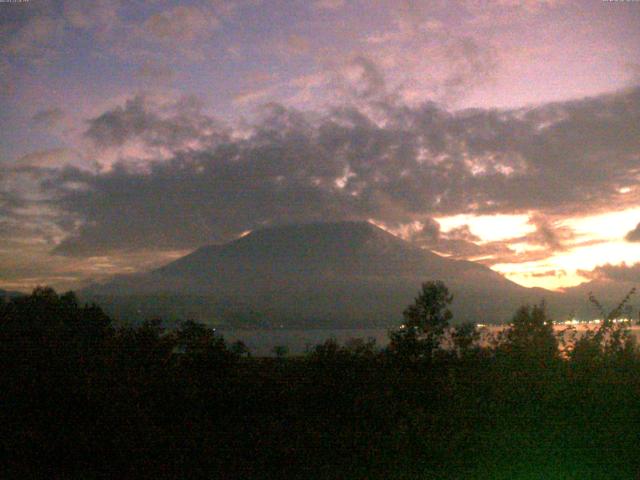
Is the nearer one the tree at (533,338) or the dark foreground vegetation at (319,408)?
the dark foreground vegetation at (319,408)

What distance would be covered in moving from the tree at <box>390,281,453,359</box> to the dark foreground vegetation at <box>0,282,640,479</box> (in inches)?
10.6

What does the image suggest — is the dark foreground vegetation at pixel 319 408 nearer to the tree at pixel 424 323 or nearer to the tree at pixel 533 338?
the tree at pixel 533 338

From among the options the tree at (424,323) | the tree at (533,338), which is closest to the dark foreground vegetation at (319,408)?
the tree at (533,338)

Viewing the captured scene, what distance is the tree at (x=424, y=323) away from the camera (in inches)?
338

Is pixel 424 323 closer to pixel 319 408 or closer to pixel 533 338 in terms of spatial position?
pixel 533 338

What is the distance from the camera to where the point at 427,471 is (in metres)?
5.81

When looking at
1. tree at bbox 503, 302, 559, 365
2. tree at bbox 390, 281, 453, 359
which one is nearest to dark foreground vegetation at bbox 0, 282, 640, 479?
tree at bbox 503, 302, 559, 365

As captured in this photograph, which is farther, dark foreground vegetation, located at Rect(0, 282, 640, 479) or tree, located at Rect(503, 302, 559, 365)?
tree, located at Rect(503, 302, 559, 365)

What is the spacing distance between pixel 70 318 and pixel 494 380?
8.40m

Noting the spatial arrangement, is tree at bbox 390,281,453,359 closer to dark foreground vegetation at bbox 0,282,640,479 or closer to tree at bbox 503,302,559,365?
dark foreground vegetation at bbox 0,282,640,479

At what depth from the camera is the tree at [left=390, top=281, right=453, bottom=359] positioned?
858 centimetres

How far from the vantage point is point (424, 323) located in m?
9.93

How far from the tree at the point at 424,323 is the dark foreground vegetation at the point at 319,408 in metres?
0.27

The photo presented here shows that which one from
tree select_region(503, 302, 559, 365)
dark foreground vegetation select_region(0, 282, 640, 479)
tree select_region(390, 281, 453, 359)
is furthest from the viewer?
tree select_region(390, 281, 453, 359)
